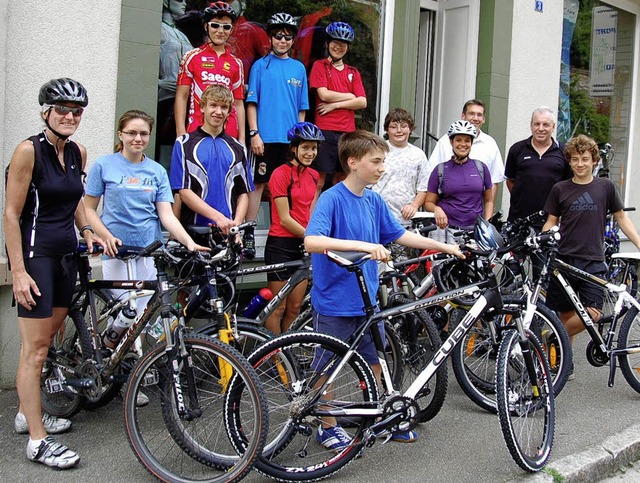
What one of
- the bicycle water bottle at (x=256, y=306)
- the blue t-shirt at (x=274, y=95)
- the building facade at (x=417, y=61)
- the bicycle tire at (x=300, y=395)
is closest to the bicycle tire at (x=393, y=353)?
the bicycle tire at (x=300, y=395)

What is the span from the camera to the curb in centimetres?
425

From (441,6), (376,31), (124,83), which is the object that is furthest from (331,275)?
(441,6)

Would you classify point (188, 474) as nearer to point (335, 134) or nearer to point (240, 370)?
point (240, 370)

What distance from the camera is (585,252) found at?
19.9 feet

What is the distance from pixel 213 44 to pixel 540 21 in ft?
14.7

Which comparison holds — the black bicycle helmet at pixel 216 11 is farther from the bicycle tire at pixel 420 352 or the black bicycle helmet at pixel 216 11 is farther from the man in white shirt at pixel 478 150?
the bicycle tire at pixel 420 352

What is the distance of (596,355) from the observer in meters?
5.92

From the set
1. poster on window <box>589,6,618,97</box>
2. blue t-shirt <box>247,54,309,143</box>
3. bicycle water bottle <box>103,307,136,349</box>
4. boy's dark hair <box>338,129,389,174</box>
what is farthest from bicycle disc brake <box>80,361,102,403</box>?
poster on window <box>589,6,618,97</box>

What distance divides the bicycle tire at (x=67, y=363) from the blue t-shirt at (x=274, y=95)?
2.55 m

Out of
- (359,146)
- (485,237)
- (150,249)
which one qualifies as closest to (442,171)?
(485,237)

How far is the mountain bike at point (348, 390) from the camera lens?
3965 millimetres

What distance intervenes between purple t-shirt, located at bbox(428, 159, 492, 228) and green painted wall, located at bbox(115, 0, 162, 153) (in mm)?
2535

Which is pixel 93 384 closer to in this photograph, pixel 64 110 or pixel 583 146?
pixel 64 110

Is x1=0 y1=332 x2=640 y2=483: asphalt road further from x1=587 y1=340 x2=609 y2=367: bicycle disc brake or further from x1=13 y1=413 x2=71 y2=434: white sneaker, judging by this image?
x1=587 y1=340 x2=609 y2=367: bicycle disc brake
